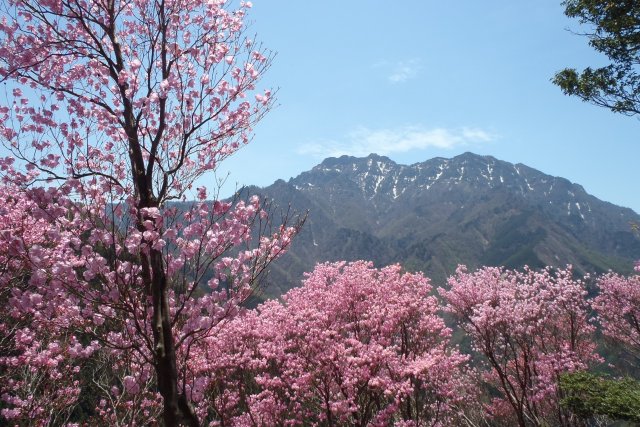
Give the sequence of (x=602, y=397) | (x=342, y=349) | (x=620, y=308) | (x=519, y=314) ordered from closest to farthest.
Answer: (x=602, y=397) < (x=342, y=349) < (x=519, y=314) < (x=620, y=308)

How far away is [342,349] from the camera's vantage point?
12359 mm

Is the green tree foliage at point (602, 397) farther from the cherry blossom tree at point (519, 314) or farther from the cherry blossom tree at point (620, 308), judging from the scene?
the cherry blossom tree at point (620, 308)

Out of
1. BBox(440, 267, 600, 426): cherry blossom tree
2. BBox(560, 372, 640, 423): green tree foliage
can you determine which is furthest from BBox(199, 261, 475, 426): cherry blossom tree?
BBox(560, 372, 640, 423): green tree foliage

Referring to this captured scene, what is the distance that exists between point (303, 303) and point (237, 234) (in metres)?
9.81

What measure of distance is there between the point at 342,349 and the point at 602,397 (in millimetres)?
7740

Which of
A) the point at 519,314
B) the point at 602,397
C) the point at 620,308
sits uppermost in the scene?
the point at 519,314

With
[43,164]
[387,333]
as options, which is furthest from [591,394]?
[43,164]

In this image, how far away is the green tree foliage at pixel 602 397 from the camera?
11.4 metres

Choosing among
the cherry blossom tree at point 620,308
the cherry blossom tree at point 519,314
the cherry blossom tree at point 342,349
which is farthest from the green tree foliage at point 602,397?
the cherry blossom tree at point 620,308

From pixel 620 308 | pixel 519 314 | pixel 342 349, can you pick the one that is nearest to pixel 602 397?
pixel 519 314

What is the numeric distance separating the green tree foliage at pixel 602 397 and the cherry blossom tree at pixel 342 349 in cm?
412

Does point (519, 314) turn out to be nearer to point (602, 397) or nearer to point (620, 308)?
point (602, 397)

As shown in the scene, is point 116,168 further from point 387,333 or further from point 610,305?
point 610,305

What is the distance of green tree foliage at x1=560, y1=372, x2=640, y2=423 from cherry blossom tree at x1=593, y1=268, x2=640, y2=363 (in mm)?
14504
